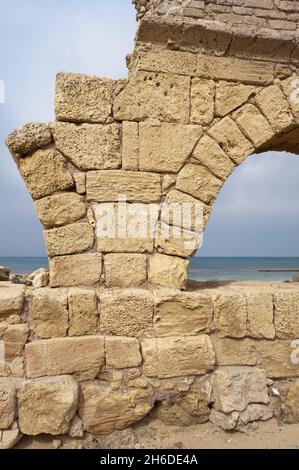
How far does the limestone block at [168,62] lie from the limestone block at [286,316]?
2.28 metres

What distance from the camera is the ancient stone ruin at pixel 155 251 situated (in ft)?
8.76

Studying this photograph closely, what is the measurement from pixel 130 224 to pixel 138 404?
1.53 m

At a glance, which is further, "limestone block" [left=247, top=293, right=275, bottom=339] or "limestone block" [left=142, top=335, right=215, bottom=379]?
"limestone block" [left=247, top=293, right=275, bottom=339]

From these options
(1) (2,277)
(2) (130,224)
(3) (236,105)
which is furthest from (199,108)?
(1) (2,277)

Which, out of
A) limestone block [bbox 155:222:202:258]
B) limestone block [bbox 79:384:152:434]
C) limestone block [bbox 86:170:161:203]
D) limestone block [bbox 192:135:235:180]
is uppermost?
limestone block [bbox 192:135:235:180]

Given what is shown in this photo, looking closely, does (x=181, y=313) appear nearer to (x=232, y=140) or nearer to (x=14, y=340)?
(x=14, y=340)

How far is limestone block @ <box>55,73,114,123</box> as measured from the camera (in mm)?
2836

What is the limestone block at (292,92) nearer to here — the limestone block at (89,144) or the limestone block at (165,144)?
the limestone block at (165,144)

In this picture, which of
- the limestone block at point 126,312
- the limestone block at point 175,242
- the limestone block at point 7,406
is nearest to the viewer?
the limestone block at point 7,406

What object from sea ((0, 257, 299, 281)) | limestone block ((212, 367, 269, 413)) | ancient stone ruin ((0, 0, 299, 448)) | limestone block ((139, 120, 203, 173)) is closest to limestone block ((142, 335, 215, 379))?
ancient stone ruin ((0, 0, 299, 448))

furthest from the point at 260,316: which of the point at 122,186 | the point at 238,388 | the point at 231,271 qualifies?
the point at 231,271

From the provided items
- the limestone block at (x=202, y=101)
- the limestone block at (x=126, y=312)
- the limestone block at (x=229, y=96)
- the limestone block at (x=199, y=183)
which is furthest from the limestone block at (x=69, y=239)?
the limestone block at (x=229, y=96)

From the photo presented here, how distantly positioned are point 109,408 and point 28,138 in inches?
93.2

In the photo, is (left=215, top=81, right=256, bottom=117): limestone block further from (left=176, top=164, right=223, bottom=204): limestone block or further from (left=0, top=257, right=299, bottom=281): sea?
(left=0, top=257, right=299, bottom=281): sea
